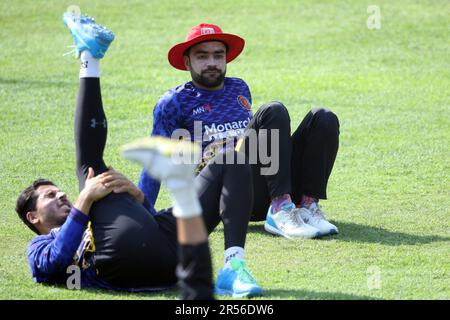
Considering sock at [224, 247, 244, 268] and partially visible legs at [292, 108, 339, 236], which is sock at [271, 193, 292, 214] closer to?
partially visible legs at [292, 108, 339, 236]

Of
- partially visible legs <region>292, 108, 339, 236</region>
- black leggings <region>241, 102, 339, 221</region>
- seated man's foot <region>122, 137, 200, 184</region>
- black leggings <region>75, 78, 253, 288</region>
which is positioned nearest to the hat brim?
black leggings <region>241, 102, 339, 221</region>

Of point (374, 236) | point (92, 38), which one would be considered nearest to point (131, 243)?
point (92, 38)

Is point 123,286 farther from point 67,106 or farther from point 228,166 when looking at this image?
point 67,106

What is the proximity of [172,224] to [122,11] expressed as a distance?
462 inches

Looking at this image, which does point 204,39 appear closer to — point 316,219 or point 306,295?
point 316,219

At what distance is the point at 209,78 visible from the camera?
689cm

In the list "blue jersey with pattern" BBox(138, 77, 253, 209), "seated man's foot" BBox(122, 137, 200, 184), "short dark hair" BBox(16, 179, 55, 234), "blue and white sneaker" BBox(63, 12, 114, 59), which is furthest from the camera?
"blue jersey with pattern" BBox(138, 77, 253, 209)

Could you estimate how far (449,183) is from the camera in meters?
8.45

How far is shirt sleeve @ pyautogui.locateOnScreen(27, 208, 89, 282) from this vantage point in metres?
5.21

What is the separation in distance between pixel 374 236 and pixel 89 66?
2375 millimetres

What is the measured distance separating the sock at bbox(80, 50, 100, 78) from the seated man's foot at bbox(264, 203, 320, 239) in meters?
1.73

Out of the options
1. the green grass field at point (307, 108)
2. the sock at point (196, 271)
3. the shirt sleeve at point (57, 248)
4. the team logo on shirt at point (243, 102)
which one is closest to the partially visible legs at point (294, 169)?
the green grass field at point (307, 108)

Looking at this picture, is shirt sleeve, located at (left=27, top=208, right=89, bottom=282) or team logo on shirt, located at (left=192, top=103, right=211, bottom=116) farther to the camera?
team logo on shirt, located at (left=192, top=103, right=211, bottom=116)

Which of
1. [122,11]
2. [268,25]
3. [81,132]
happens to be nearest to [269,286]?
[81,132]
